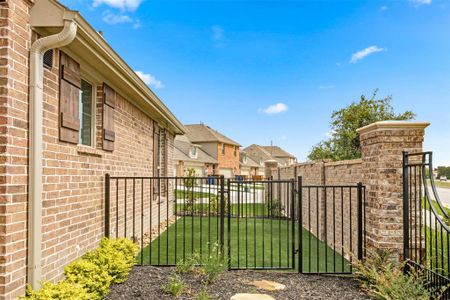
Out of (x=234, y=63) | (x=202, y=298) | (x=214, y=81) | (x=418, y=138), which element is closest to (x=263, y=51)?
(x=234, y=63)

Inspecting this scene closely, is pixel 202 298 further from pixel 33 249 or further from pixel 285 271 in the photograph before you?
pixel 285 271

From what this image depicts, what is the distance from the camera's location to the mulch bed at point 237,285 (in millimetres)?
3975

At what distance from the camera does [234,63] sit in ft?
61.5

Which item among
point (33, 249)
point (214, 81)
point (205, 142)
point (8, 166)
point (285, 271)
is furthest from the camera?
point (205, 142)

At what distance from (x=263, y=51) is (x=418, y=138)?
1212 cm

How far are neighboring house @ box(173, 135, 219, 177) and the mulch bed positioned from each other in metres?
24.5

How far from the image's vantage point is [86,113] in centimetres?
505

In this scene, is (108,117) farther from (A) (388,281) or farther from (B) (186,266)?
(A) (388,281)

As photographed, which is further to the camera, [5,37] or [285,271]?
[285,271]

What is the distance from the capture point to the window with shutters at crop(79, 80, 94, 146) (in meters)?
4.89

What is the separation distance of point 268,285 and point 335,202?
3.32m

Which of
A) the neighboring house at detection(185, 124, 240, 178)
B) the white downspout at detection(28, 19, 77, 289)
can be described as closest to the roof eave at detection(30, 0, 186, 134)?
the white downspout at detection(28, 19, 77, 289)

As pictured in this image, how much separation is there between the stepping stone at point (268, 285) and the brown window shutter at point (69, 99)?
2.97 meters

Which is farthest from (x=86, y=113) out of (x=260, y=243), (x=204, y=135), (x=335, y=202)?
(x=204, y=135)
